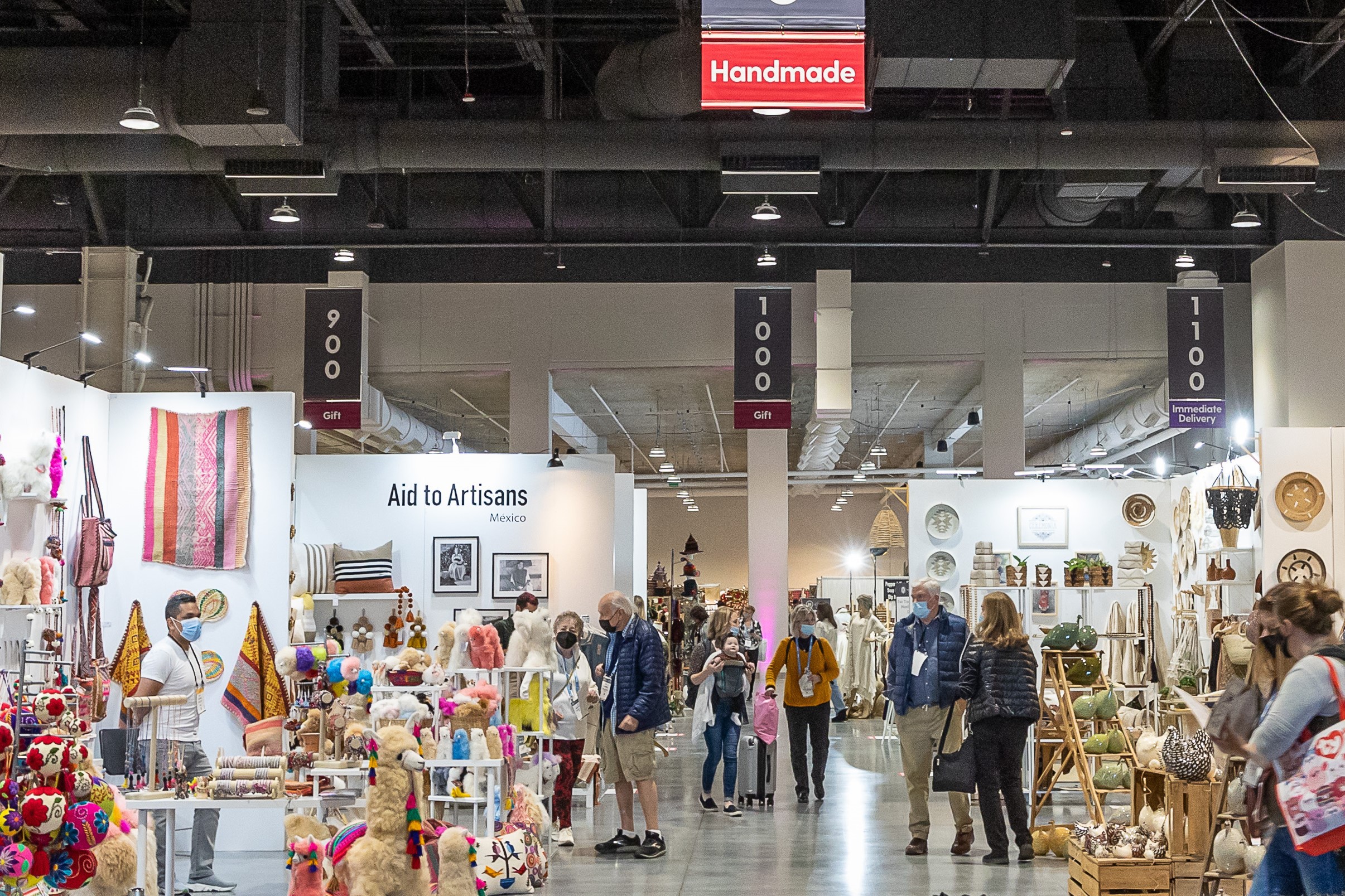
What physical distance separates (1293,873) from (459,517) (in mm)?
9272

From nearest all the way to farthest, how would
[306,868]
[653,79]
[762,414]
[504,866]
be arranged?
[306,868] → [504,866] → [653,79] → [762,414]

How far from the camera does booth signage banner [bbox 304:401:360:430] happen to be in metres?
13.0

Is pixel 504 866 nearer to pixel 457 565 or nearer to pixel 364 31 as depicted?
pixel 457 565

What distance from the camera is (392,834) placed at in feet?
16.9

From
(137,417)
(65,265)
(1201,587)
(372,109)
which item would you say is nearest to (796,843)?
(137,417)

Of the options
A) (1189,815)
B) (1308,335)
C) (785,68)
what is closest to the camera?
(785,68)

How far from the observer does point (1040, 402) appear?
20656 mm

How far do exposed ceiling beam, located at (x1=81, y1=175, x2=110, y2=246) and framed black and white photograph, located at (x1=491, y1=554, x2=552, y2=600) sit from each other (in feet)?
20.2

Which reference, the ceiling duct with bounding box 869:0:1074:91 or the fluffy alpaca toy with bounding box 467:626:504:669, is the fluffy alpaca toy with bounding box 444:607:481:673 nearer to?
the fluffy alpaca toy with bounding box 467:626:504:669

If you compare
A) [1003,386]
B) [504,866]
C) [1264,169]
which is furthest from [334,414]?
[1264,169]

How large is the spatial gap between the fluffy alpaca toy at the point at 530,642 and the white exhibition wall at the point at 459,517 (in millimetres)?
4154

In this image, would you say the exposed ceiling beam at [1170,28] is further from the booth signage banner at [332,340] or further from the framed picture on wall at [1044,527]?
the booth signage banner at [332,340]

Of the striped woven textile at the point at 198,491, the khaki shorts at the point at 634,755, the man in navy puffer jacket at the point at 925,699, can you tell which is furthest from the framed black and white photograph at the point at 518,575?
the man in navy puffer jacket at the point at 925,699

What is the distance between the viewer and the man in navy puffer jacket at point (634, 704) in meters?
7.45
